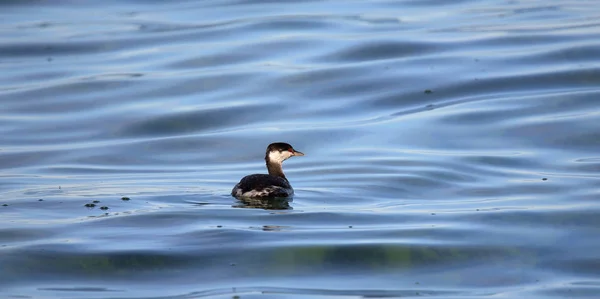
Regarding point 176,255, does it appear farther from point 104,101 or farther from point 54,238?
point 104,101

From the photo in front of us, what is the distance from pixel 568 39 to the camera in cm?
2472

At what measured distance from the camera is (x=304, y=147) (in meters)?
18.3

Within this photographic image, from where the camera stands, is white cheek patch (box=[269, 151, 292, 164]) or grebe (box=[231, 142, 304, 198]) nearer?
grebe (box=[231, 142, 304, 198])

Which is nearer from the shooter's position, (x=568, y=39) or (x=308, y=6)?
(x=568, y=39)

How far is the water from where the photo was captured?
425 inches

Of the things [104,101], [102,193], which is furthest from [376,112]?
[102,193]

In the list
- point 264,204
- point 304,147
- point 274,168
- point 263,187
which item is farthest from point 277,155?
point 304,147

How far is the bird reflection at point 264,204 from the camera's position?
43.6 ft

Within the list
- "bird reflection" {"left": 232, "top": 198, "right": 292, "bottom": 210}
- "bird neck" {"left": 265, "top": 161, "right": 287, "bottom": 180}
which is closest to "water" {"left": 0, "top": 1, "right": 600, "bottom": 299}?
"bird reflection" {"left": 232, "top": 198, "right": 292, "bottom": 210}

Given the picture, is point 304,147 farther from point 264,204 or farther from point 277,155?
point 264,204

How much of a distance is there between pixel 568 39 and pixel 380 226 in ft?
45.0

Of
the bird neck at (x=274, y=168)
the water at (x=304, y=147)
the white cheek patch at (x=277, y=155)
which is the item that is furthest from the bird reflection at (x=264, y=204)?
the white cheek patch at (x=277, y=155)

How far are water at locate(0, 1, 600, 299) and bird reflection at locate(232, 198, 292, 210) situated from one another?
0.17 feet

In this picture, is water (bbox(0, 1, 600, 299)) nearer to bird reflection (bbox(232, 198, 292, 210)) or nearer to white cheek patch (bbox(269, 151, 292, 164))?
bird reflection (bbox(232, 198, 292, 210))
